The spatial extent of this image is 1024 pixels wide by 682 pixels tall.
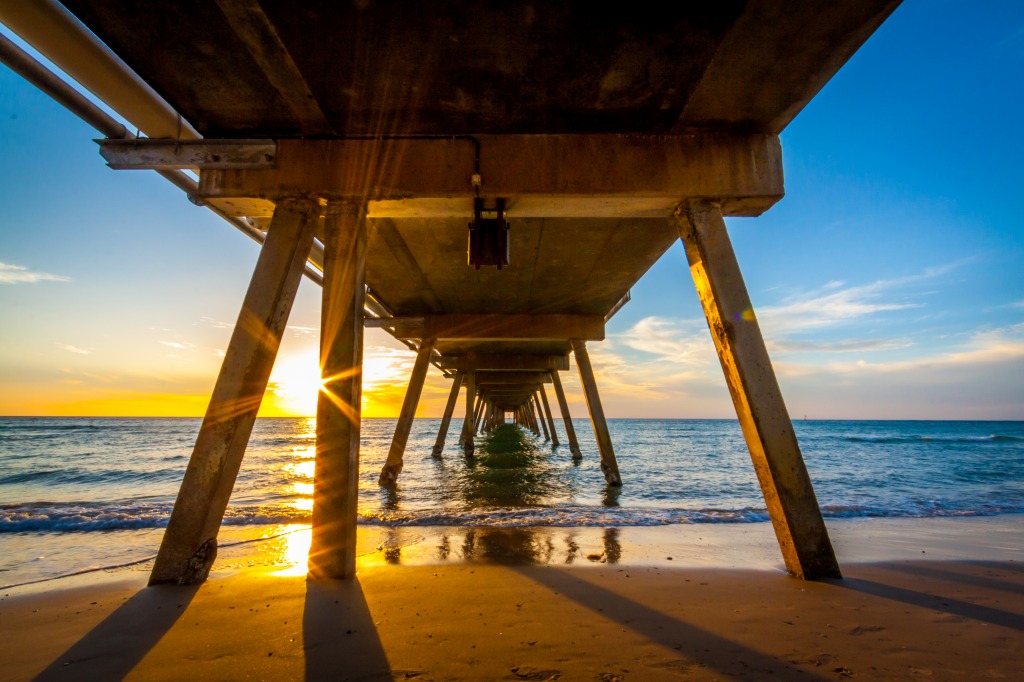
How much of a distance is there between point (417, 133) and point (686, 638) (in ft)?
13.2

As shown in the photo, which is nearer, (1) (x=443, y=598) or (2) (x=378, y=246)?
(1) (x=443, y=598)

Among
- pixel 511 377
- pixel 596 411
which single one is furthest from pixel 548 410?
pixel 596 411

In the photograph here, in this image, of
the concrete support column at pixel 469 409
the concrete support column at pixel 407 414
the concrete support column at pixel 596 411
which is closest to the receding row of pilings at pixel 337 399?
the concrete support column at pixel 407 414

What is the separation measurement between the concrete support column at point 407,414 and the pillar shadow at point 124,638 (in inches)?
267

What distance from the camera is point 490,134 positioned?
12.9 feet

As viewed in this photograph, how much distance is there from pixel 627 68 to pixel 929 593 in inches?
171

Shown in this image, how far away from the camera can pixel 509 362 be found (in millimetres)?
16438

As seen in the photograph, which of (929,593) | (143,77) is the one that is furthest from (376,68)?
(929,593)

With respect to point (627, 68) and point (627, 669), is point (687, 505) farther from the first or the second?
point (627, 68)

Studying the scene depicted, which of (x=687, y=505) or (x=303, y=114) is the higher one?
(x=303, y=114)

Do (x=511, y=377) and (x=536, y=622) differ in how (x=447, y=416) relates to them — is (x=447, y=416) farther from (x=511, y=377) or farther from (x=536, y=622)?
(x=536, y=622)

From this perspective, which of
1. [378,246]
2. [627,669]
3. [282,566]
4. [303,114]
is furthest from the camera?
[378,246]

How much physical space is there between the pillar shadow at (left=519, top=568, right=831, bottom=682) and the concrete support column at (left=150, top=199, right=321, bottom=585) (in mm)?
2563

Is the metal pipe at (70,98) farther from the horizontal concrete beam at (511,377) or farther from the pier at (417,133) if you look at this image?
the horizontal concrete beam at (511,377)
